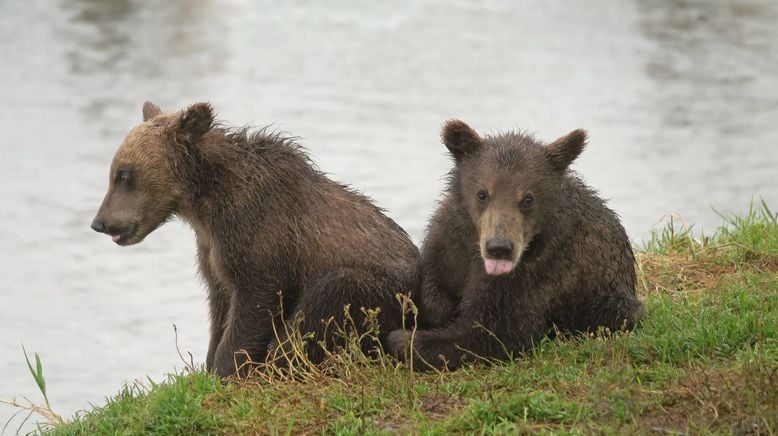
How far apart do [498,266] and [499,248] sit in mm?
110

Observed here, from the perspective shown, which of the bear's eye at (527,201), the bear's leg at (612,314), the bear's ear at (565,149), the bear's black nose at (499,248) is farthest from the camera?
the bear's leg at (612,314)

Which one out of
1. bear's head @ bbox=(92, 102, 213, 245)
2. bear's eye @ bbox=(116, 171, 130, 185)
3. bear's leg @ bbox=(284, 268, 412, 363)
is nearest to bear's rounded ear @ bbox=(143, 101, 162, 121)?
bear's head @ bbox=(92, 102, 213, 245)

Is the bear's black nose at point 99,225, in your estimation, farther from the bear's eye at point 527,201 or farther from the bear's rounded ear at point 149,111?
the bear's eye at point 527,201

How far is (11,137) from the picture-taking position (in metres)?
20.1

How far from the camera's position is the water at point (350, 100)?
49.2 feet

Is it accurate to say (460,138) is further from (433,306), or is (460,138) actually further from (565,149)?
(433,306)

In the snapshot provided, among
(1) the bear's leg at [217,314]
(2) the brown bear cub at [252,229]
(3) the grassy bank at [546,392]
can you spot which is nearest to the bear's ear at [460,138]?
(2) the brown bear cub at [252,229]

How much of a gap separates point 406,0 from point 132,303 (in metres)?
15.2

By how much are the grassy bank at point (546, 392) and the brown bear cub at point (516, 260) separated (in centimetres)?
19

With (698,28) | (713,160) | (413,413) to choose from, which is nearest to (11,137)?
(713,160)

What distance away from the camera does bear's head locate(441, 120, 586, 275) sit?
7949mm

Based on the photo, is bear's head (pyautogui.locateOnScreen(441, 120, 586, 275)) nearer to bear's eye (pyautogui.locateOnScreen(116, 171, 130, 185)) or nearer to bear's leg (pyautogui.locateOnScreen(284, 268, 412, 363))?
bear's leg (pyautogui.locateOnScreen(284, 268, 412, 363))

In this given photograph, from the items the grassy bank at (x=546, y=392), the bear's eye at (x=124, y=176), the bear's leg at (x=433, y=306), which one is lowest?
the grassy bank at (x=546, y=392)

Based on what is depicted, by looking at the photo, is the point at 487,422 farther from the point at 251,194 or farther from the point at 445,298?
the point at 251,194
